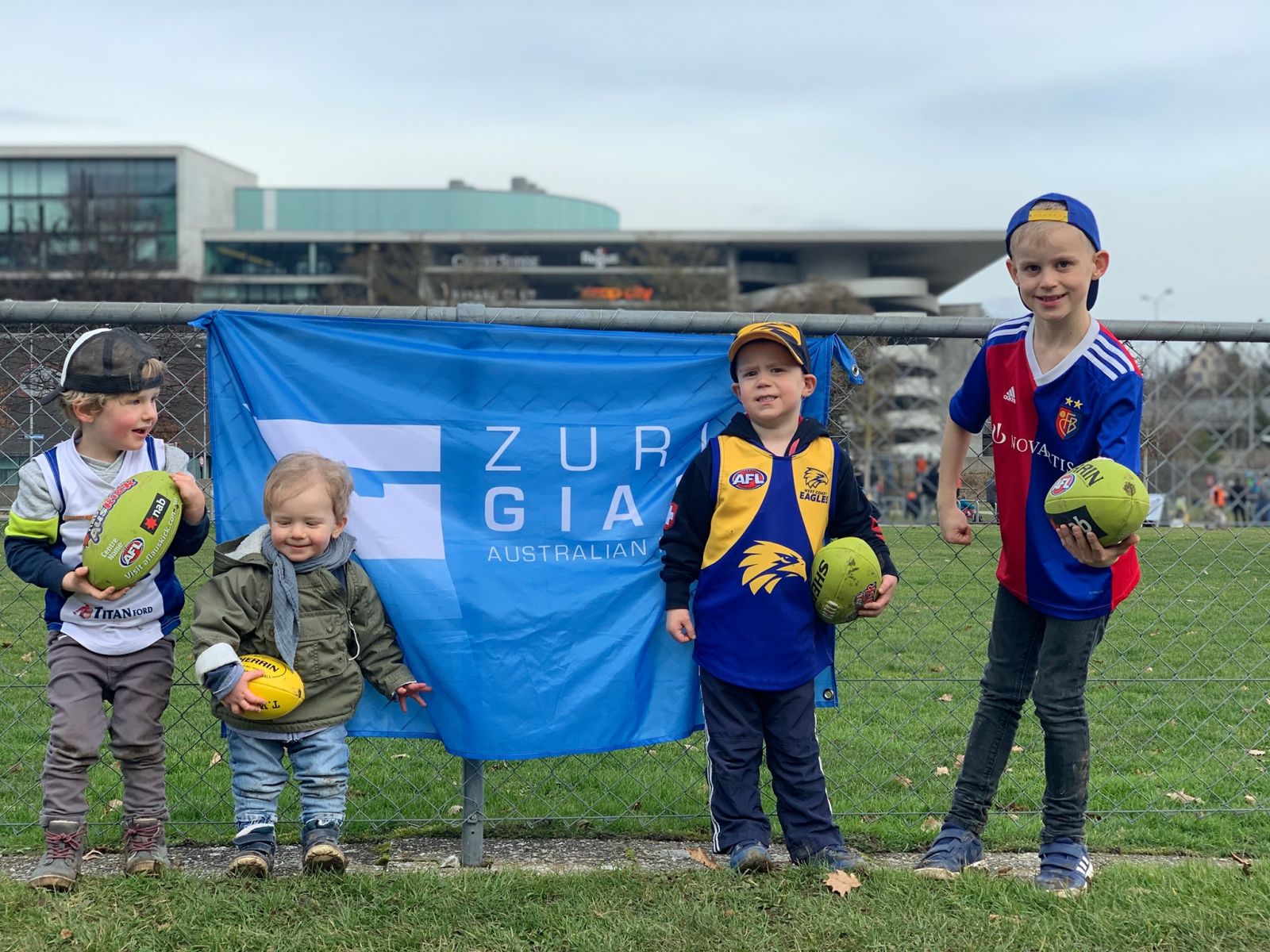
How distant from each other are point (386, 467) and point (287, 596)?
22.2 inches

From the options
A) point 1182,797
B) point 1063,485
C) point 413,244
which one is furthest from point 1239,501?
point 413,244

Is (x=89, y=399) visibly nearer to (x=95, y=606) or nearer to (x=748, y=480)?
(x=95, y=606)

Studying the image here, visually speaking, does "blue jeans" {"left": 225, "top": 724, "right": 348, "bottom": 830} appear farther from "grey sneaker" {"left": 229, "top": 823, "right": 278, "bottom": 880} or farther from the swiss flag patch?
the swiss flag patch

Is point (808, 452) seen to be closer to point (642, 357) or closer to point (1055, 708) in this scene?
point (642, 357)

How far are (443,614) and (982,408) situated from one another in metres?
1.89

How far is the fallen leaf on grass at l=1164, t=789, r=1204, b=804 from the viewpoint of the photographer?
15.6ft

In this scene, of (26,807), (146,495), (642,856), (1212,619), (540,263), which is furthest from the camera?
(540,263)

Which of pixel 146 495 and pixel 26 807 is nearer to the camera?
pixel 146 495

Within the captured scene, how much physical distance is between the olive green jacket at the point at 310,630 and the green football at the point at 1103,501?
6.74ft

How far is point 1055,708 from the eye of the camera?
3.66 m

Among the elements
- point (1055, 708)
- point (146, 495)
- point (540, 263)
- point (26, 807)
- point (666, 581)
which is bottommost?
point (26, 807)

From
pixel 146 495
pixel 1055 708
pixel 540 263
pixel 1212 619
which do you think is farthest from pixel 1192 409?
pixel 540 263

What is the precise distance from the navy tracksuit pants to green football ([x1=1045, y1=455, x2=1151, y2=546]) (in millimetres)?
1026

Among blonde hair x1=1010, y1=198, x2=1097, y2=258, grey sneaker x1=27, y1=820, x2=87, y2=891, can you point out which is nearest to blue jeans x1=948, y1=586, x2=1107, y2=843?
blonde hair x1=1010, y1=198, x2=1097, y2=258
